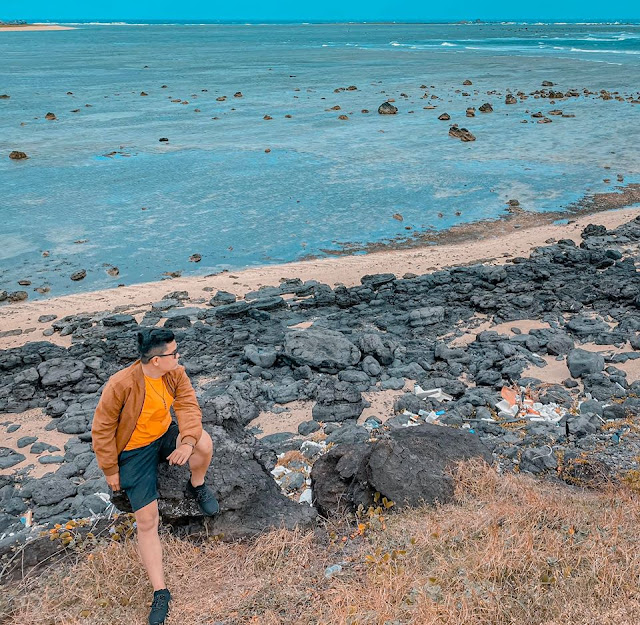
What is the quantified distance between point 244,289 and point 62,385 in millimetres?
5154

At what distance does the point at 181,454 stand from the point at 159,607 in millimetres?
1053

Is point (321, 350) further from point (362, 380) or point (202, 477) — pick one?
point (202, 477)

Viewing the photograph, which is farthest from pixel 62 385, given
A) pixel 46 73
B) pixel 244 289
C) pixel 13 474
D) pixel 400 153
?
pixel 46 73

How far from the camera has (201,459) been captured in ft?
17.3

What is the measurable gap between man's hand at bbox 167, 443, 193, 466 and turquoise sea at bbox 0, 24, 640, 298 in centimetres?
1154

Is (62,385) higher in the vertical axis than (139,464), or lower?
lower

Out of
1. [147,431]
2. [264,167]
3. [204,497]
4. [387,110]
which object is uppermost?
[387,110]

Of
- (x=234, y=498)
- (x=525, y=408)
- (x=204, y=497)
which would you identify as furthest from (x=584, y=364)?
(x=204, y=497)

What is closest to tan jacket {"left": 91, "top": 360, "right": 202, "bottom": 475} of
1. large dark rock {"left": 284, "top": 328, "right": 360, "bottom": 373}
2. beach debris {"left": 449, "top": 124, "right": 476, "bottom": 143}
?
large dark rock {"left": 284, "top": 328, "right": 360, "bottom": 373}

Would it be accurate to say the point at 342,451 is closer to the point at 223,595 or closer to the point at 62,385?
the point at 223,595

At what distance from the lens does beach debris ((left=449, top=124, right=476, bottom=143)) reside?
3258 centimetres

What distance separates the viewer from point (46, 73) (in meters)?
71.9

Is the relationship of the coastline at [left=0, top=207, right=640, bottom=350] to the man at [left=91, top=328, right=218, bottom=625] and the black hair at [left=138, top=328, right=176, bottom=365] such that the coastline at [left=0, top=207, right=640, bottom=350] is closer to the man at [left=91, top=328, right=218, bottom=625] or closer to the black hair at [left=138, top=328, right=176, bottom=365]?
the man at [left=91, top=328, right=218, bottom=625]

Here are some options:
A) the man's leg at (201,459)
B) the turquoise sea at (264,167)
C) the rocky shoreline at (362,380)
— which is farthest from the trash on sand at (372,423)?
the turquoise sea at (264,167)
